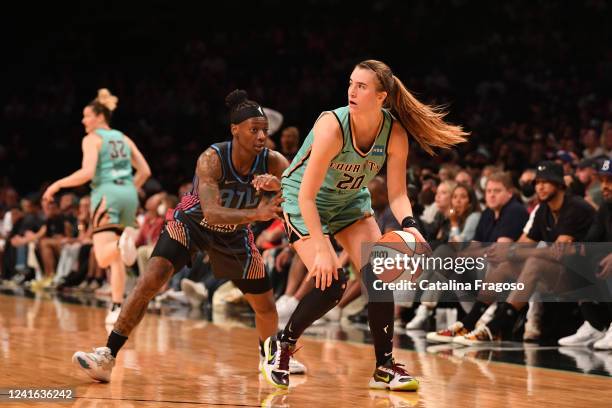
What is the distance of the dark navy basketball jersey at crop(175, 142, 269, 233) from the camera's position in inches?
Answer: 217

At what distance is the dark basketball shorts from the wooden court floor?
559mm

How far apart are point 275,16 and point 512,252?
12.9 metres

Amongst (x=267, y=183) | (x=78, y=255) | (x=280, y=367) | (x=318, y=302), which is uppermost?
(x=267, y=183)

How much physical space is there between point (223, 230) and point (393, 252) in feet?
3.59

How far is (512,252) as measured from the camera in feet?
24.8

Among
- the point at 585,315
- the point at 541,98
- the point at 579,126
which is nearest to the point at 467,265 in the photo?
the point at 585,315

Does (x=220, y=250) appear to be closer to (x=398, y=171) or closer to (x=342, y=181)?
(x=342, y=181)

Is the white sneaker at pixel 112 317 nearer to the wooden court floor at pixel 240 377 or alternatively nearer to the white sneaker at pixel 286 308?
the wooden court floor at pixel 240 377

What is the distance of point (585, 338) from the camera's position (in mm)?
7215

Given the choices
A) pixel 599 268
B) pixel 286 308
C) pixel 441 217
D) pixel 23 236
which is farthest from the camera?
pixel 23 236

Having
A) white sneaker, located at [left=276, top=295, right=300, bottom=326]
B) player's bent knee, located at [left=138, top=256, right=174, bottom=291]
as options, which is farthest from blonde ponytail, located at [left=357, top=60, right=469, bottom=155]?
white sneaker, located at [left=276, top=295, right=300, bottom=326]

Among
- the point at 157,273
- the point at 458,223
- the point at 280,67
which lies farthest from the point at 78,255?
the point at 157,273

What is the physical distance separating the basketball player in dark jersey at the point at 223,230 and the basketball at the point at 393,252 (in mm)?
743

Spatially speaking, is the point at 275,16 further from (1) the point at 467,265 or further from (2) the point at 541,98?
(1) the point at 467,265
